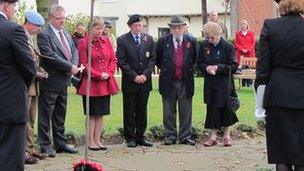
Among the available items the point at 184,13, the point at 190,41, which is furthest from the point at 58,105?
the point at 184,13

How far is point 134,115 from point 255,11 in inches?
1214

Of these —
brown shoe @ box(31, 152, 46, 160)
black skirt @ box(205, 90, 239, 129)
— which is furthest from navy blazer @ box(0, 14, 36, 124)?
black skirt @ box(205, 90, 239, 129)

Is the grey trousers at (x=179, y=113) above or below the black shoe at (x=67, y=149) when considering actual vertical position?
above

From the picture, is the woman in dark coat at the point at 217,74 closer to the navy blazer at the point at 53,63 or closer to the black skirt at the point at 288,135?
the navy blazer at the point at 53,63

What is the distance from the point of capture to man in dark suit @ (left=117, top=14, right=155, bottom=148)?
34.7ft

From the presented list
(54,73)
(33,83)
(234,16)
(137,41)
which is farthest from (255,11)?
(33,83)

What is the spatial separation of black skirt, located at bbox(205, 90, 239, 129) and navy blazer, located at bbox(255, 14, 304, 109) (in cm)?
383

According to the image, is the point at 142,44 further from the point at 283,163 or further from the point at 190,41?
the point at 283,163

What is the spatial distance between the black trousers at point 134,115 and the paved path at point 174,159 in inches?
10.6

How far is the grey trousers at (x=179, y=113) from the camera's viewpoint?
10914mm

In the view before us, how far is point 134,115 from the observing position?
10.7 meters

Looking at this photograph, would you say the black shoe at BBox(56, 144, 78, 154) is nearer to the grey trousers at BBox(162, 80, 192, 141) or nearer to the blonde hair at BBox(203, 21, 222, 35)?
the grey trousers at BBox(162, 80, 192, 141)

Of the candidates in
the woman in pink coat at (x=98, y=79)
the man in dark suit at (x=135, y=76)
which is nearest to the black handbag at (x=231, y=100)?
the man in dark suit at (x=135, y=76)

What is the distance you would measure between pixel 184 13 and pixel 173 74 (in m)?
35.7
